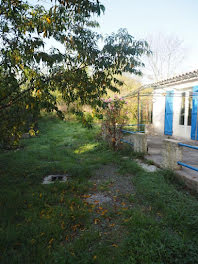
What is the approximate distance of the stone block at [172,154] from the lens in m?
4.06

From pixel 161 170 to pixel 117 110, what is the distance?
9.89 feet

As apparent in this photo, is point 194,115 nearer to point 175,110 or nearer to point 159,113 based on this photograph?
point 175,110

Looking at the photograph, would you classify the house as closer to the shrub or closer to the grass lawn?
the shrub

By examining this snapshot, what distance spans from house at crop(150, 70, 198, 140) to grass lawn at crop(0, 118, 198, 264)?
4.61m

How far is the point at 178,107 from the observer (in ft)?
28.6

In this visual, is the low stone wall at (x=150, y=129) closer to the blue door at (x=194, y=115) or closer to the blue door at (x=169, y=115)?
the blue door at (x=169, y=115)

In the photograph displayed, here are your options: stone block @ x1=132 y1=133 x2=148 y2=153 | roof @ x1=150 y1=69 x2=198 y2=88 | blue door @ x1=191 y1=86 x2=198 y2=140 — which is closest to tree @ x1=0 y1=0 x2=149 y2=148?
stone block @ x1=132 y1=133 x2=148 y2=153

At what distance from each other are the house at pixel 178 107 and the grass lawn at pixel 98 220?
461 cm

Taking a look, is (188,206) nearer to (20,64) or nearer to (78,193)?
(78,193)

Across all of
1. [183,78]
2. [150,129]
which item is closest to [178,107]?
[183,78]

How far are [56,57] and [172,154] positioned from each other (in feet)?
10.8

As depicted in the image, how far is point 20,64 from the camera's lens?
2.25m

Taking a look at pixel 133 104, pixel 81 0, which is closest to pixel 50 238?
pixel 81 0

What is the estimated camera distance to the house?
24.6 feet
